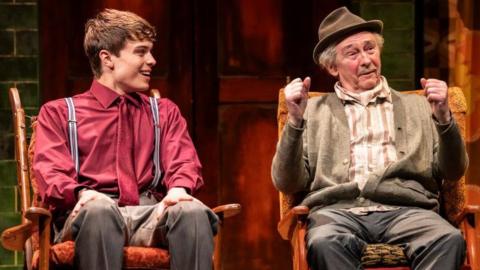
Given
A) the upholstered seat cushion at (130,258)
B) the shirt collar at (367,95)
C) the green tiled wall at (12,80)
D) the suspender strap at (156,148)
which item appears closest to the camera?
the upholstered seat cushion at (130,258)

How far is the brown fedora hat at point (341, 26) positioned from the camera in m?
4.23

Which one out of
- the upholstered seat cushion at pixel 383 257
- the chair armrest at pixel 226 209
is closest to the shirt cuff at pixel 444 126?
the upholstered seat cushion at pixel 383 257

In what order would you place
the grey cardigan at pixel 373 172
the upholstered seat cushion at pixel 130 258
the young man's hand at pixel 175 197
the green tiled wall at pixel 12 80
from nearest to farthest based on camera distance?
the upholstered seat cushion at pixel 130 258
the young man's hand at pixel 175 197
the grey cardigan at pixel 373 172
the green tiled wall at pixel 12 80

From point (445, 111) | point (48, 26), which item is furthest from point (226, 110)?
point (445, 111)

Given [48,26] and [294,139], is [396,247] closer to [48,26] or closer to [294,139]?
[294,139]

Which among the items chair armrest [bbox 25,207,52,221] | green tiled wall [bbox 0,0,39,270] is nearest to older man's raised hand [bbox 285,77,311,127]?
chair armrest [bbox 25,207,52,221]

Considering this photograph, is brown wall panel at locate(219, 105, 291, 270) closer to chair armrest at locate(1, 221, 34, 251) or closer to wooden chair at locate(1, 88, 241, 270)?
wooden chair at locate(1, 88, 241, 270)

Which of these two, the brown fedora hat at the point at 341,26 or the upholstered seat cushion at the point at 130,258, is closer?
the upholstered seat cushion at the point at 130,258

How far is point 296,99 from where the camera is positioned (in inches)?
152

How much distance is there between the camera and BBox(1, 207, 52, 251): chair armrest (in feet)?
11.8

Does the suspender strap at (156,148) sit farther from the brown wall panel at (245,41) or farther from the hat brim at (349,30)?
the brown wall panel at (245,41)

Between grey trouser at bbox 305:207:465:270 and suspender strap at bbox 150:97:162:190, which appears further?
suspender strap at bbox 150:97:162:190

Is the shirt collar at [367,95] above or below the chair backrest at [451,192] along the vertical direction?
above

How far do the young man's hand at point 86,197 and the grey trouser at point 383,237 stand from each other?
2.41 ft
